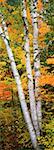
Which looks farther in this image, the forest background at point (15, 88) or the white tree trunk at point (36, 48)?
the forest background at point (15, 88)

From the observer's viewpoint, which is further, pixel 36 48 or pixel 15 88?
pixel 15 88

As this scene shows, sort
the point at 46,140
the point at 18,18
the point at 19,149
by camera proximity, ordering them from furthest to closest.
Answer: the point at 18,18 → the point at 19,149 → the point at 46,140

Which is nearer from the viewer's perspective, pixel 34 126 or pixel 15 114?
pixel 34 126

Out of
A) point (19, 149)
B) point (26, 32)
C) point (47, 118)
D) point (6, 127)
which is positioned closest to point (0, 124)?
point (6, 127)

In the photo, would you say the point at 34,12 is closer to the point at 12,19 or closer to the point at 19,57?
the point at 19,57

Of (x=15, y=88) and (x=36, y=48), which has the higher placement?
(x=36, y=48)

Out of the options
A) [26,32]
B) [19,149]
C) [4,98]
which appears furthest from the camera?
[19,149]

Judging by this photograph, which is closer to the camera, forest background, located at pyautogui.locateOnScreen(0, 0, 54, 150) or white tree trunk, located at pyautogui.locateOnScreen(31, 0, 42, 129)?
white tree trunk, located at pyautogui.locateOnScreen(31, 0, 42, 129)

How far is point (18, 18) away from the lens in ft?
46.0

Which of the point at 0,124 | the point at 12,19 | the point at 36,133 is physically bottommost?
the point at 0,124

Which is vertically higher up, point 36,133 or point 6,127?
point 36,133

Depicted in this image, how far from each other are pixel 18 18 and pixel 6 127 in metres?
5.15

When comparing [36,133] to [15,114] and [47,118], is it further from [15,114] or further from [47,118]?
[15,114]

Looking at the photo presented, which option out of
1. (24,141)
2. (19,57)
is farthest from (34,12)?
(24,141)
